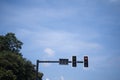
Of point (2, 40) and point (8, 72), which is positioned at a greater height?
point (2, 40)

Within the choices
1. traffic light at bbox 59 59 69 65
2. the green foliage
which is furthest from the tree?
traffic light at bbox 59 59 69 65

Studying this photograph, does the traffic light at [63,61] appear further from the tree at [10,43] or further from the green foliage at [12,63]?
the tree at [10,43]

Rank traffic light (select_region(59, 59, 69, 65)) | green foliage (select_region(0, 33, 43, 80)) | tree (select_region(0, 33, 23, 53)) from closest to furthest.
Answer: traffic light (select_region(59, 59, 69, 65)) → green foliage (select_region(0, 33, 43, 80)) → tree (select_region(0, 33, 23, 53))

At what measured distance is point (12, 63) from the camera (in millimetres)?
49062

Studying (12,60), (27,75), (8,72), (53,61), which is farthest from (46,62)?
(27,75)

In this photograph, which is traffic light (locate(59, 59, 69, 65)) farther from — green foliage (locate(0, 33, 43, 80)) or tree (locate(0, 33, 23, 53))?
tree (locate(0, 33, 23, 53))

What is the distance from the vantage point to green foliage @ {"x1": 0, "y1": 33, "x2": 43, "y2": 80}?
4666 centimetres

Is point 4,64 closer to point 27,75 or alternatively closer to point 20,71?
point 20,71

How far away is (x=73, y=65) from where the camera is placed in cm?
2792

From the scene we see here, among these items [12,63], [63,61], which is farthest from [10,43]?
[63,61]

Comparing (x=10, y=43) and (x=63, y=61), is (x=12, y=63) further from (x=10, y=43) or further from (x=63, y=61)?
(x=63, y=61)

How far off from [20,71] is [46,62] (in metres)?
22.6

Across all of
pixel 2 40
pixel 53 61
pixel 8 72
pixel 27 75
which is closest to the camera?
pixel 53 61

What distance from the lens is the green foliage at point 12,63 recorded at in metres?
46.7
